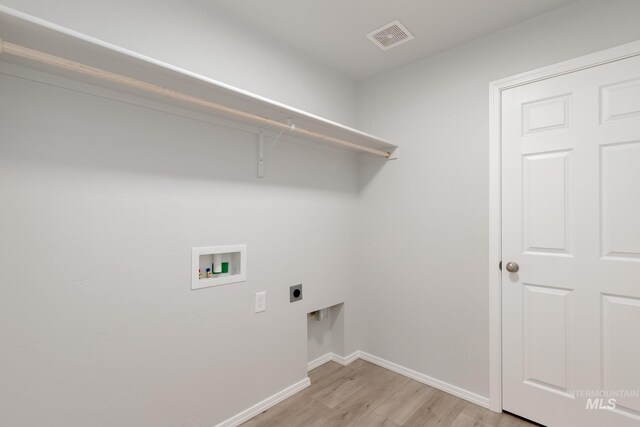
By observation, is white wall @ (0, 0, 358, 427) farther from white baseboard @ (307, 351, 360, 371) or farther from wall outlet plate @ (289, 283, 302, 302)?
white baseboard @ (307, 351, 360, 371)

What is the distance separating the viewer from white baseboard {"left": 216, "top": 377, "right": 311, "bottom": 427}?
178 cm

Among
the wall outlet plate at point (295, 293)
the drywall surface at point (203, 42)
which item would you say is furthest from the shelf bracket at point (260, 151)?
the wall outlet plate at point (295, 293)

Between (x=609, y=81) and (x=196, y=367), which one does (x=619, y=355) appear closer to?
(x=609, y=81)

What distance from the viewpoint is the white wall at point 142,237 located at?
121cm

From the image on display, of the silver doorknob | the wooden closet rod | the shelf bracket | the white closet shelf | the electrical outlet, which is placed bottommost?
the electrical outlet

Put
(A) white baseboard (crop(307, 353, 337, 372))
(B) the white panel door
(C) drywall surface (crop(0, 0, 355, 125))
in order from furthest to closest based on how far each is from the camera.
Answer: (A) white baseboard (crop(307, 353, 337, 372)) < (B) the white panel door < (C) drywall surface (crop(0, 0, 355, 125))

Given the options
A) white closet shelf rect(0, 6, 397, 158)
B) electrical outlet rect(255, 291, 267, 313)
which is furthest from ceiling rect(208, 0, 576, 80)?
electrical outlet rect(255, 291, 267, 313)

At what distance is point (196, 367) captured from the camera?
165 cm

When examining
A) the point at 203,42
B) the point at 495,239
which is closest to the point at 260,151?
the point at 203,42

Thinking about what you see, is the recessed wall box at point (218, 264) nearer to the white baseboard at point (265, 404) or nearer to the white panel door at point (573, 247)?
the white baseboard at point (265, 404)

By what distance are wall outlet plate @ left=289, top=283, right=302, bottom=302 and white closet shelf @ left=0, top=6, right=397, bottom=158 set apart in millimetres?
1077

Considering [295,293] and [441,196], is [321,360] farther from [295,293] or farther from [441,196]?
[441,196]

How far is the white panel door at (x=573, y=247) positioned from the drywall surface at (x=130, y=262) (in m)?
1.46

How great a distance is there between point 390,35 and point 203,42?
46.6 inches
